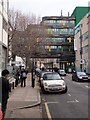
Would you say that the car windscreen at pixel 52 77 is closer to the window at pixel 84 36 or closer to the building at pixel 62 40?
the window at pixel 84 36

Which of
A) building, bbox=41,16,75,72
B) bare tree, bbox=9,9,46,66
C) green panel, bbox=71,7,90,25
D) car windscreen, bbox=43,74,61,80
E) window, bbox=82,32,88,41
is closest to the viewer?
car windscreen, bbox=43,74,61,80

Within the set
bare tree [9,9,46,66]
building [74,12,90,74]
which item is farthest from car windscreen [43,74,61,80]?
building [74,12,90,74]

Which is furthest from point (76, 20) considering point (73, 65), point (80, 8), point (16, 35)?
point (16, 35)

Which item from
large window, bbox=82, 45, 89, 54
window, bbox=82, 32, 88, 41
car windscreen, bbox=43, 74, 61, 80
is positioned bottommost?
car windscreen, bbox=43, 74, 61, 80

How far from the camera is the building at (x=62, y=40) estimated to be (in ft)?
386

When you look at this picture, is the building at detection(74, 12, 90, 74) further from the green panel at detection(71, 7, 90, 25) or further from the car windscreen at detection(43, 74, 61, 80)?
the car windscreen at detection(43, 74, 61, 80)

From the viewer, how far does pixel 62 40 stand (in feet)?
396

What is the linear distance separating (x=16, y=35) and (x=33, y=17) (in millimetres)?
8150

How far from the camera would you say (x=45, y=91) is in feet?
87.4

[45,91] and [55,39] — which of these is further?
[55,39]

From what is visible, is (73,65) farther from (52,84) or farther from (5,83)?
(5,83)

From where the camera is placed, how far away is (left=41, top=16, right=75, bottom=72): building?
11776cm

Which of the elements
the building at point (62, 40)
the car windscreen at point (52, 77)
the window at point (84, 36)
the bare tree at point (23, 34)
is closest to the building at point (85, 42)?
the window at point (84, 36)

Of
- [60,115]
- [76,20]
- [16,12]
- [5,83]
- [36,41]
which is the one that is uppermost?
[76,20]
